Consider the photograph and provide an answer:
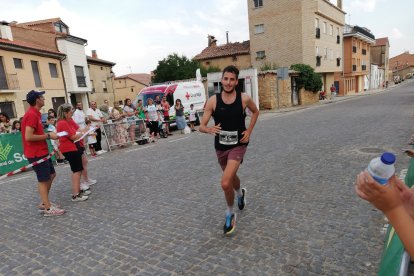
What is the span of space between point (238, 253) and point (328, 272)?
3.14 feet

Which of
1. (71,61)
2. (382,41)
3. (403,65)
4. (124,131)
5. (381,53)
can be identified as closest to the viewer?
(124,131)

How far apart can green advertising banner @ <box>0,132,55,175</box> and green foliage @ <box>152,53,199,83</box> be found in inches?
1236

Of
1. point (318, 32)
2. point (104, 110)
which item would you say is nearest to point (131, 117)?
point (104, 110)

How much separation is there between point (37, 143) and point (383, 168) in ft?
16.5

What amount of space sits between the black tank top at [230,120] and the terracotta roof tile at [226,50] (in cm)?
3648

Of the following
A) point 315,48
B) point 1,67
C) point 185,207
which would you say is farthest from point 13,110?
point 315,48

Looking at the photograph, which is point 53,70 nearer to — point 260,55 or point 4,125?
point 260,55

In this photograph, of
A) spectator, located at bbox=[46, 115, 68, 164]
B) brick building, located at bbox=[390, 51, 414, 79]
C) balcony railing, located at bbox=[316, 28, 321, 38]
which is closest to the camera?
spectator, located at bbox=[46, 115, 68, 164]

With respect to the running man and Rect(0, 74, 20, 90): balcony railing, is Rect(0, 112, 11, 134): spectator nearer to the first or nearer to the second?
the running man

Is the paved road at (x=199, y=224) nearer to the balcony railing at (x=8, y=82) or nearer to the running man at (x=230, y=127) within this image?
the running man at (x=230, y=127)

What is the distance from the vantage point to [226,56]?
1615 inches

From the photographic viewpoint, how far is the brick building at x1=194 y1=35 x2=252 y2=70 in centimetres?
3919

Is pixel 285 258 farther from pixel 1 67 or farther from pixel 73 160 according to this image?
pixel 1 67

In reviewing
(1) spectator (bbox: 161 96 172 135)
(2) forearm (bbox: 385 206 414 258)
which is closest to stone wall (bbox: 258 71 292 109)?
(1) spectator (bbox: 161 96 172 135)
